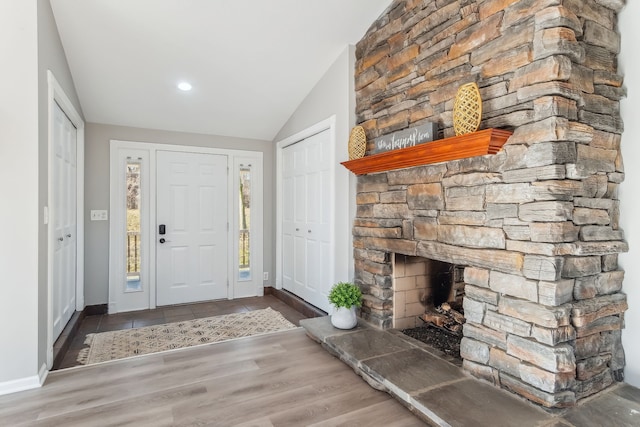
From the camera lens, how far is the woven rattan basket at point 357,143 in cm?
311

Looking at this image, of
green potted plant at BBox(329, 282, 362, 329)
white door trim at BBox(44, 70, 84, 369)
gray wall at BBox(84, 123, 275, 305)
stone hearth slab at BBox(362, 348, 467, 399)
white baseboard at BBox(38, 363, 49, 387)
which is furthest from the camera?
gray wall at BBox(84, 123, 275, 305)

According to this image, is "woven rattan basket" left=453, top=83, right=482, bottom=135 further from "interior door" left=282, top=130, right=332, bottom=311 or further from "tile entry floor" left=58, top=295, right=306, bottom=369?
"tile entry floor" left=58, top=295, right=306, bottom=369

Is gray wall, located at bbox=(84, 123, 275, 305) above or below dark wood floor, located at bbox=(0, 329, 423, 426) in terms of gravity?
above

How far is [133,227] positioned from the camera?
4.29 meters

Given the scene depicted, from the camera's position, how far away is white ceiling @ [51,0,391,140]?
9.23ft

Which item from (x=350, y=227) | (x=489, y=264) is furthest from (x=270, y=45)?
(x=489, y=264)

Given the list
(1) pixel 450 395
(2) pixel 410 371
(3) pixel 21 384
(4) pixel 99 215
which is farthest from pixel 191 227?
(1) pixel 450 395

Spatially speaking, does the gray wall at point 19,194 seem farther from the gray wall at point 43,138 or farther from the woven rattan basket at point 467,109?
the woven rattan basket at point 467,109

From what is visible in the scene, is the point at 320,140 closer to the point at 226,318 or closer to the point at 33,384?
the point at 226,318

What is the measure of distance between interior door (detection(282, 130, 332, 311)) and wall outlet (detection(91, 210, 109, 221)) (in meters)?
2.14

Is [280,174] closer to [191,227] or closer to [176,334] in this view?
[191,227]

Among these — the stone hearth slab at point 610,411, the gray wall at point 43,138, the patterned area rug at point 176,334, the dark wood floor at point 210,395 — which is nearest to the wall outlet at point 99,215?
the patterned area rug at point 176,334

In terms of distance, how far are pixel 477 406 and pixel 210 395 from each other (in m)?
1.57

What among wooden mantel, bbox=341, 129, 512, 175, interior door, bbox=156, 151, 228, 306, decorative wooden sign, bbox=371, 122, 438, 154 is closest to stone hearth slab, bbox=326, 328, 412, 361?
wooden mantel, bbox=341, 129, 512, 175
